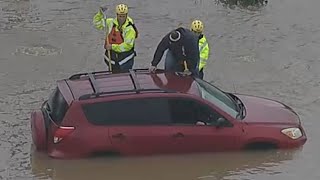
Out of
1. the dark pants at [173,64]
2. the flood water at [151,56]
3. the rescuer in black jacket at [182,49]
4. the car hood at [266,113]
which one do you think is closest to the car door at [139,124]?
the flood water at [151,56]

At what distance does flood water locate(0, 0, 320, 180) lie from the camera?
1223 centimetres

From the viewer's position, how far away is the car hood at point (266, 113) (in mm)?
12617

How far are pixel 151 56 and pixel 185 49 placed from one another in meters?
4.14

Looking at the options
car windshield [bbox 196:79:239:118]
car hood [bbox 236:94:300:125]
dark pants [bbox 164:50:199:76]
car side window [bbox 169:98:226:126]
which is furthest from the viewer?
dark pants [bbox 164:50:199:76]

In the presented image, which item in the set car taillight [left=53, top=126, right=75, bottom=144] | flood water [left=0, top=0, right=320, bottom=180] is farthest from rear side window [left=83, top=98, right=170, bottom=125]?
flood water [left=0, top=0, right=320, bottom=180]

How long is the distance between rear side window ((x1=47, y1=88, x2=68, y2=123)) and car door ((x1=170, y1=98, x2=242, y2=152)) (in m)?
1.76

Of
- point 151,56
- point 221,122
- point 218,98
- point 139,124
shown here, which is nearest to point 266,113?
point 218,98

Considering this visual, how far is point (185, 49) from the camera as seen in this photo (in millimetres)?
14039

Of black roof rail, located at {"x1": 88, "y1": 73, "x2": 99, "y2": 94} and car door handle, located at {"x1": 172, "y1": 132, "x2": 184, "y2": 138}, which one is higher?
black roof rail, located at {"x1": 88, "y1": 73, "x2": 99, "y2": 94}

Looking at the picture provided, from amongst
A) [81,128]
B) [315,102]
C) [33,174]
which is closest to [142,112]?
[81,128]

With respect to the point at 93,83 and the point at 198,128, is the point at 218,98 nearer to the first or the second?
the point at 198,128

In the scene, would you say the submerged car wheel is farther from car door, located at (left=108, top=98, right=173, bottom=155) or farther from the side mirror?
the side mirror

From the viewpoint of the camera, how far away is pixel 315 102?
1535 cm

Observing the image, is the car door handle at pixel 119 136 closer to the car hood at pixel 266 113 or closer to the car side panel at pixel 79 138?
the car side panel at pixel 79 138
